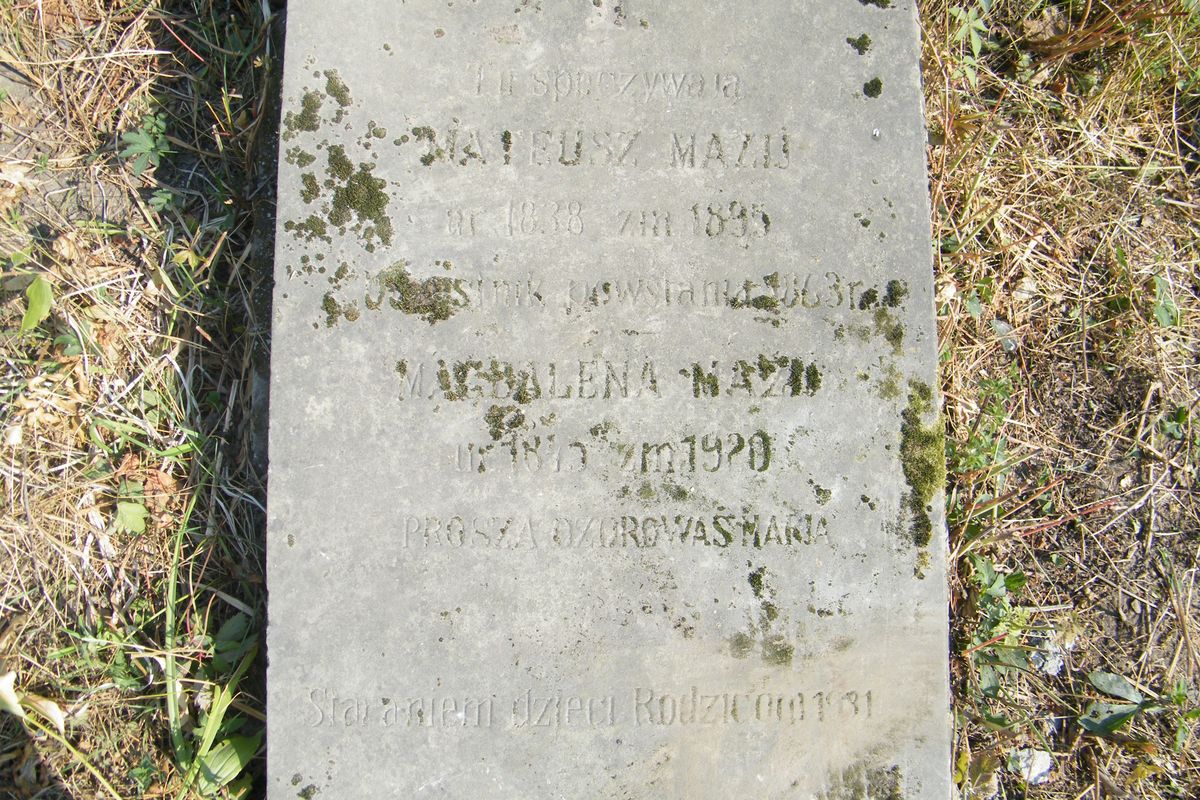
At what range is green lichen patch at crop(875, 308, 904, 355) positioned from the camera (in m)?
2.50

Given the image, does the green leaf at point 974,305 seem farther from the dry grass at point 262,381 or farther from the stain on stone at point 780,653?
the stain on stone at point 780,653

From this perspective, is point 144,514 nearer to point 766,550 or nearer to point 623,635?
point 623,635

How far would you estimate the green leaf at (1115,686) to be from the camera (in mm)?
2984

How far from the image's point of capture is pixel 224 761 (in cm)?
261

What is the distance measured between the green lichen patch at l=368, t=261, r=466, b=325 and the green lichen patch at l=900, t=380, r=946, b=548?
138 centimetres

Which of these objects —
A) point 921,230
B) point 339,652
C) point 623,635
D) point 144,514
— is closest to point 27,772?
point 144,514

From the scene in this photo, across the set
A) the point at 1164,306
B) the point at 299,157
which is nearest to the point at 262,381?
the point at 299,157

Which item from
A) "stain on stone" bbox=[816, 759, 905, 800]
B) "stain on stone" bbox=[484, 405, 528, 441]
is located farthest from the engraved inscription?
"stain on stone" bbox=[484, 405, 528, 441]

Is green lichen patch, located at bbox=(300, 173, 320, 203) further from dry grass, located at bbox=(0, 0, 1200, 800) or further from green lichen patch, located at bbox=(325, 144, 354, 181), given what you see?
dry grass, located at bbox=(0, 0, 1200, 800)

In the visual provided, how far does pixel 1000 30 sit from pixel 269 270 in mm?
2926

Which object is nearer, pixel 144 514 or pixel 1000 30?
pixel 144 514

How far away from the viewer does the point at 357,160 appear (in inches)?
98.3

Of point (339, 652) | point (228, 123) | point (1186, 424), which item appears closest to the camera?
point (339, 652)

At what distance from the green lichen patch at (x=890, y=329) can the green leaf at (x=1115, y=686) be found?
1.54 metres
